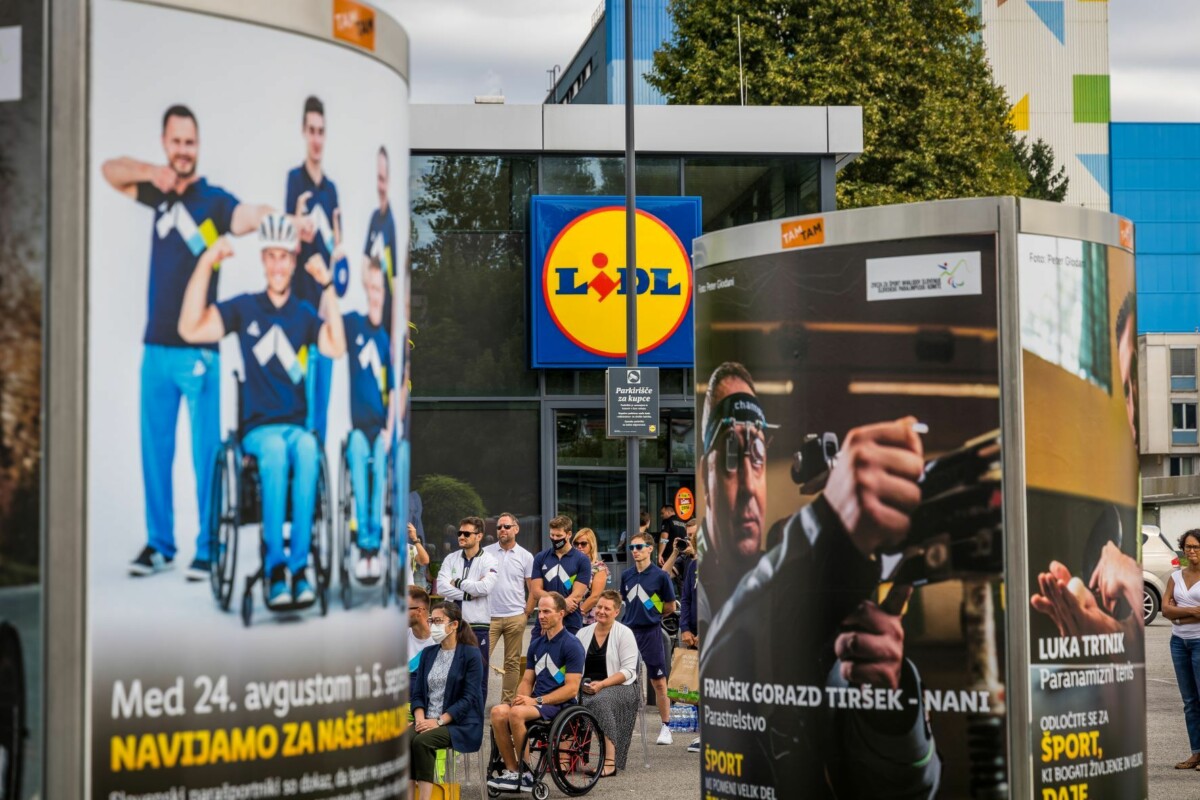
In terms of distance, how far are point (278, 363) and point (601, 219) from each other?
22.9 meters

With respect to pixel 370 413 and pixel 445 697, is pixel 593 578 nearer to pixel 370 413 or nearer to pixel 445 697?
pixel 445 697

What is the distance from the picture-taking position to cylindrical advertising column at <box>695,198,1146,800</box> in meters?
5.83

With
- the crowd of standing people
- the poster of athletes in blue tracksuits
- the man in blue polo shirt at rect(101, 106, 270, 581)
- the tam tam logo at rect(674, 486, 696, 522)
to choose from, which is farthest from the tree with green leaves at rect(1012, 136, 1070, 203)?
the man in blue polo shirt at rect(101, 106, 270, 581)

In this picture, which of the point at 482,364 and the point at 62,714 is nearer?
the point at 62,714

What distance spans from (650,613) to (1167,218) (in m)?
88.2

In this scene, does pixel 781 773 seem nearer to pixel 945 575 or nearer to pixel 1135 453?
pixel 945 575

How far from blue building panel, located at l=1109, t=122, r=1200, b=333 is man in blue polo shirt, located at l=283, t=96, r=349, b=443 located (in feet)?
318

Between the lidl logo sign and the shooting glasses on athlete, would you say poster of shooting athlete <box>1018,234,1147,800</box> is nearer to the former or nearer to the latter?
the shooting glasses on athlete

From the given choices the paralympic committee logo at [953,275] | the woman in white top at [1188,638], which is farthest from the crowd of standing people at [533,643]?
the paralympic committee logo at [953,275]

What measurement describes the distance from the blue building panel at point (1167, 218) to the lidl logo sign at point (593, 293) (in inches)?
2963

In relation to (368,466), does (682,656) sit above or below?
below

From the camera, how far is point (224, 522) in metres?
3.87

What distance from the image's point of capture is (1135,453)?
6395 mm

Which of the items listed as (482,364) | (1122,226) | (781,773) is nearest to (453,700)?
(781,773)
